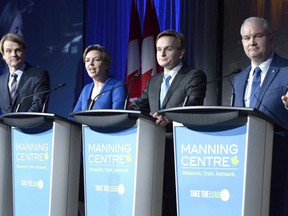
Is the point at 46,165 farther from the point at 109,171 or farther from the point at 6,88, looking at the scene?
the point at 6,88

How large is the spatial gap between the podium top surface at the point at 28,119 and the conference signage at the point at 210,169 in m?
0.76

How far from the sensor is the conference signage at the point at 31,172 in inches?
143

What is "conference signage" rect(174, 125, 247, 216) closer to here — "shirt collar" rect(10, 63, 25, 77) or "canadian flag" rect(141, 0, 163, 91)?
"shirt collar" rect(10, 63, 25, 77)

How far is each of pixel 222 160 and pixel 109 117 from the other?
2.15ft

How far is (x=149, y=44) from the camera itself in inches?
256

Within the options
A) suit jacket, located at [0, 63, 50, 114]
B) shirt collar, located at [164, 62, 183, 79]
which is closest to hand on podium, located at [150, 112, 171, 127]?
shirt collar, located at [164, 62, 183, 79]

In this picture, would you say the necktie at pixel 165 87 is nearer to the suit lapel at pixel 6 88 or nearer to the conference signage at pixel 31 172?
the conference signage at pixel 31 172

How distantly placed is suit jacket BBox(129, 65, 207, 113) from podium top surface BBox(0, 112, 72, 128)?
67cm

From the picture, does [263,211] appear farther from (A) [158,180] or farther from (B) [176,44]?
(B) [176,44]

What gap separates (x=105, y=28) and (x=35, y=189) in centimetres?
348

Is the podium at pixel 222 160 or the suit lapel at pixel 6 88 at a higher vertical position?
the suit lapel at pixel 6 88

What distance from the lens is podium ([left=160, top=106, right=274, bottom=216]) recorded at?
2.93 metres

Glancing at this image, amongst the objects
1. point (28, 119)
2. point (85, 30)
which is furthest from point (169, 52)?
point (85, 30)

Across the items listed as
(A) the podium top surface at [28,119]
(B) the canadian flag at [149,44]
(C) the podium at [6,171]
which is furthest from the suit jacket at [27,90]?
(B) the canadian flag at [149,44]
